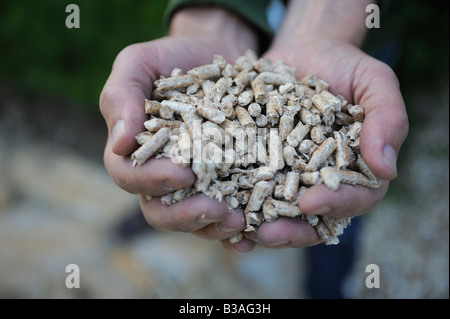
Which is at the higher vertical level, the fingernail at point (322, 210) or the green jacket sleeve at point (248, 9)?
the green jacket sleeve at point (248, 9)

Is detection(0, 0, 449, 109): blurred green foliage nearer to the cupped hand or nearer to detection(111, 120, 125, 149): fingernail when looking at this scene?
the cupped hand

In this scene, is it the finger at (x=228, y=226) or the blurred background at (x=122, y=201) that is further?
the blurred background at (x=122, y=201)

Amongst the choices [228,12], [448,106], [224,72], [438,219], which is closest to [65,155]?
[228,12]

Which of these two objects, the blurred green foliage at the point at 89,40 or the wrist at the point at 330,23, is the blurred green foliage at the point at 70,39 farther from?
the wrist at the point at 330,23

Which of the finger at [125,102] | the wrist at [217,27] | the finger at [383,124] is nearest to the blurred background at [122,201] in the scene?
the wrist at [217,27]

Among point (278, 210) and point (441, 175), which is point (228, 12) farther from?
point (441, 175)

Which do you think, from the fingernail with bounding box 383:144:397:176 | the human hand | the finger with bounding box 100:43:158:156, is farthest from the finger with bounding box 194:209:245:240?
the fingernail with bounding box 383:144:397:176

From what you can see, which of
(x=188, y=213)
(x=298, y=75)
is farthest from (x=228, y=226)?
(x=298, y=75)
